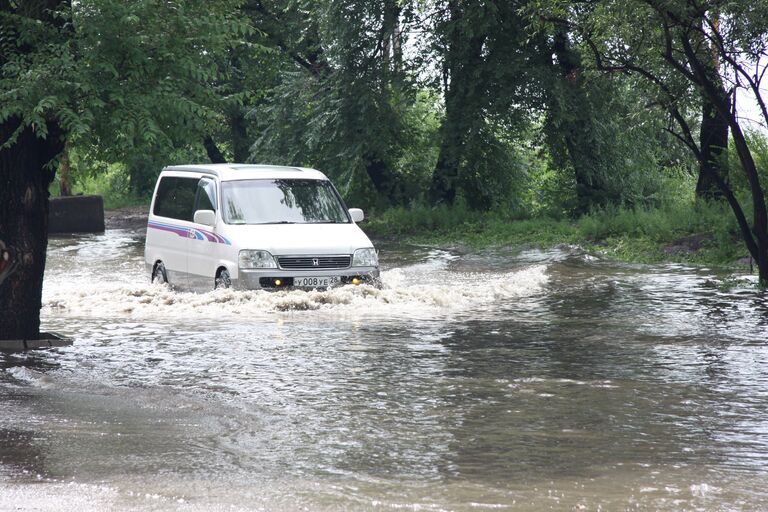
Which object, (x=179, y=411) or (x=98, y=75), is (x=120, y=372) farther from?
(x=98, y=75)

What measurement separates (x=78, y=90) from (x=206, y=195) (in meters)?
5.28

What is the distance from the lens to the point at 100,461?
685cm

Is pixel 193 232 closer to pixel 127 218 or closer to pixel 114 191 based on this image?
pixel 127 218

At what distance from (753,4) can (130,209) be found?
32.9 meters

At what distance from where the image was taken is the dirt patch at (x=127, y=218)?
119 feet

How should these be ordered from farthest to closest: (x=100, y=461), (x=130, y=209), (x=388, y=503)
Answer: (x=130, y=209)
(x=100, y=461)
(x=388, y=503)

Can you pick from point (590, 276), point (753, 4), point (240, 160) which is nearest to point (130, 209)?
point (240, 160)

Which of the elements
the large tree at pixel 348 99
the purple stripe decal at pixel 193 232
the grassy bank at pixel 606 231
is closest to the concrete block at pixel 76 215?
the large tree at pixel 348 99

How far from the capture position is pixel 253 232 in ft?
47.8

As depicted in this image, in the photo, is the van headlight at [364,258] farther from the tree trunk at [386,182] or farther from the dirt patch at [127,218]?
the dirt patch at [127,218]

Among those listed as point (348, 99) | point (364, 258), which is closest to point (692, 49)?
point (364, 258)

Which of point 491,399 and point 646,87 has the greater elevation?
point 646,87

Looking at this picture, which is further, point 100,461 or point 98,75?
point 98,75

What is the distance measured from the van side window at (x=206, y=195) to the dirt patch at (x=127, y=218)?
19714 millimetres
